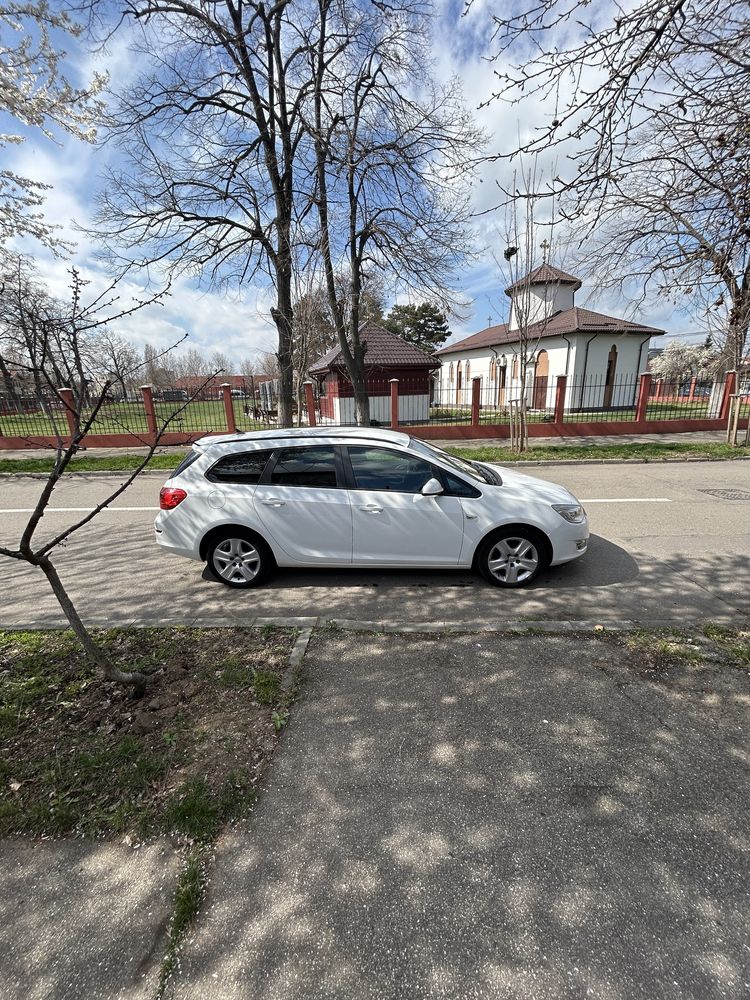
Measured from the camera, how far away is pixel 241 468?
15.1 ft

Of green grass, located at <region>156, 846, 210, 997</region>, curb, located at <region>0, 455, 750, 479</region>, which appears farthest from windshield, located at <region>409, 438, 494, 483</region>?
curb, located at <region>0, 455, 750, 479</region>

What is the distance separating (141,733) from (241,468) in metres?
2.65

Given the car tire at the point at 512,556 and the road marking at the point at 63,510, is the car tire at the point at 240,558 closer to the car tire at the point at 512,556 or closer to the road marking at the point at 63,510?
the car tire at the point at 512,556

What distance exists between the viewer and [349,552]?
447 centimetres

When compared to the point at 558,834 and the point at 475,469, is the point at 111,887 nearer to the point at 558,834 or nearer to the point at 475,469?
the point at 558,834

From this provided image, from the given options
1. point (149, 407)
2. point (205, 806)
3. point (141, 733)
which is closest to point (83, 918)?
point (205, 806)

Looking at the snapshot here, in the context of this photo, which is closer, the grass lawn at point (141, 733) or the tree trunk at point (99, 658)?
the grass lawn at point (141, 733)

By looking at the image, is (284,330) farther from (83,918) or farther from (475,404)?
(83,918)

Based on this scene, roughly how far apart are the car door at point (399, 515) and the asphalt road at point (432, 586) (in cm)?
37

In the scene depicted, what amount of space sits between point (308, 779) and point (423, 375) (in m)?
22.7

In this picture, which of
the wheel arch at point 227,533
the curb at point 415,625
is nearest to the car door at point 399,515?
the curb at point 415,625

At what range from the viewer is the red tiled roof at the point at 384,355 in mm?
21986

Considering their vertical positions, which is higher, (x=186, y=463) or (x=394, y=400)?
(x=394, y=400)

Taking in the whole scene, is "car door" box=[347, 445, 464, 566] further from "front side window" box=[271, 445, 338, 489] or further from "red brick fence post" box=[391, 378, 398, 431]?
"red brick fence post" box=[391, 378, 398, 431]
